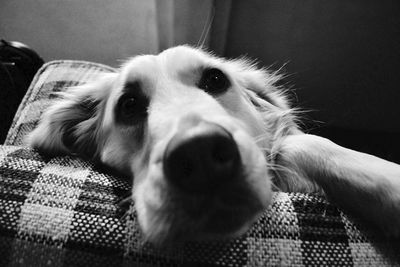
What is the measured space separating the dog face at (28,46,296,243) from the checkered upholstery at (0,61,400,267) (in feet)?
0.09

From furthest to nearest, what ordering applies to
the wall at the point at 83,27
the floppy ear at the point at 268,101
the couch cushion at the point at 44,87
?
the wall at the point at 83,27 < the couch cushion at the point at 44,87 < the floppy ear at the point at 268,101

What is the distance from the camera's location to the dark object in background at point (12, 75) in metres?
1.52

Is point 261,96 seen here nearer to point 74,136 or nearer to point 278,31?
point 74,136

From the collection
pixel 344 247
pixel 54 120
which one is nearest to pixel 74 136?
pixel 54 120

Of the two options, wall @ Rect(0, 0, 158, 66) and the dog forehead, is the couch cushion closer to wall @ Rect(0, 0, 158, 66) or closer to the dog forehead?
the dog forehead

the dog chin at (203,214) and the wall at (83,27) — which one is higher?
the dog chin at (203,214)

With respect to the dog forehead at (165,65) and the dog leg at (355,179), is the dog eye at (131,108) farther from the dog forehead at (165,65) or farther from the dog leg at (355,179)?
the dog leg at (355,179)

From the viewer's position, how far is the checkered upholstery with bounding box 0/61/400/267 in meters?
0.47

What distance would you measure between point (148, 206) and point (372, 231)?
0.40 m

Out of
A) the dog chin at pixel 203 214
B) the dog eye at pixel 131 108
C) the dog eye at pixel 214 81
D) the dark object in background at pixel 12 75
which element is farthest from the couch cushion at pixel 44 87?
the dog chin at pixel 203 214

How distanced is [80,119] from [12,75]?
68 cm

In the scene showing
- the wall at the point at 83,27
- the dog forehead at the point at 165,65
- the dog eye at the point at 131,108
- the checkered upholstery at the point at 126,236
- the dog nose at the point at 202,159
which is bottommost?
the wall at the point at 83,27

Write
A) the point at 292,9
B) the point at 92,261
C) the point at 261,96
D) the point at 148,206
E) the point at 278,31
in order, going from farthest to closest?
the point at 278,31
the point at 292,9
the point at 261,96
the point at 148,206
the point at 92,261

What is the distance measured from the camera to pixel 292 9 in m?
1.92
